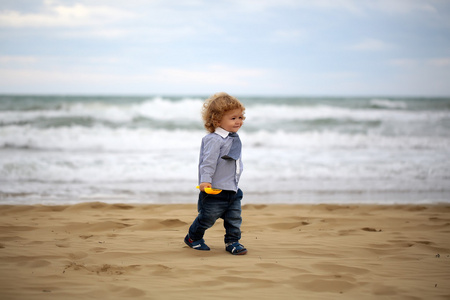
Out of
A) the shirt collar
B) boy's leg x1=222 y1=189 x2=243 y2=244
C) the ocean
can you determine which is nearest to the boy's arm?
the shirt collar

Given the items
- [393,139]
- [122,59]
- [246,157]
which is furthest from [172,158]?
[122,59]

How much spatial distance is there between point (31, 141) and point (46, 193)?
8.56m

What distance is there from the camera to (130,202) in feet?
20.3

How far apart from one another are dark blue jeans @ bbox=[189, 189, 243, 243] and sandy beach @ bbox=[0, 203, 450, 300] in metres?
0.19

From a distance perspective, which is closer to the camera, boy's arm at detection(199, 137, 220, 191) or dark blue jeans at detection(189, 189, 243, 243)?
boy's arm at detection(199, 137, 220, 191)

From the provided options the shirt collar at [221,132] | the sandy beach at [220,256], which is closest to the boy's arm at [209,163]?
the shirt collar at [221,132]

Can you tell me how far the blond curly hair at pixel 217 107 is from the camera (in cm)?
348

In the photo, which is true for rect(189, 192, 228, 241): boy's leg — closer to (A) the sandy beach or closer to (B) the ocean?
(A) the sandy beach

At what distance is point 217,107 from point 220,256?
122 cm

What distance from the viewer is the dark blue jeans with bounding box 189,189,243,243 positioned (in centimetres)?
353

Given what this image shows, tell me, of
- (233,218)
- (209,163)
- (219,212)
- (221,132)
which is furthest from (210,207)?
(221,132)

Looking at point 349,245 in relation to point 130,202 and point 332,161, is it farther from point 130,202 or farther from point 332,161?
point 332,161

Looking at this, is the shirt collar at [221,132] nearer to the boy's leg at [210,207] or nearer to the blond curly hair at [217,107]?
the blond curly hair at [217,107]

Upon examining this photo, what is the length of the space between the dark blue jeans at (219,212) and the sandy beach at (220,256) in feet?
0.63
